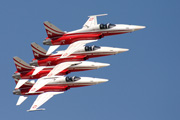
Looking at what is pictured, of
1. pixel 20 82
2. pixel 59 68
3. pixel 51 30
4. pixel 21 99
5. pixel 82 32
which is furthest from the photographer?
pixel 51 30

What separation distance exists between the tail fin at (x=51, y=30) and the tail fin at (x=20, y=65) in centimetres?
709

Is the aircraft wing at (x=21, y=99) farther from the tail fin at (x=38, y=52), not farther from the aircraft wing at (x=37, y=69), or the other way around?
the tail fin at (x=38, y=52)

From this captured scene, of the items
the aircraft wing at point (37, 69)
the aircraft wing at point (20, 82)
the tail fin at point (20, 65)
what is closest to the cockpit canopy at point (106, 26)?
the aircraft wing at point (37, 69)

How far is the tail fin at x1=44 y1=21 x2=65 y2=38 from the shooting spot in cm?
12331

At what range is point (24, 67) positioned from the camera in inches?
4889

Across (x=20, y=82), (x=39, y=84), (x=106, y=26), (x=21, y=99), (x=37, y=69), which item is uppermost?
(x=106, y=26)

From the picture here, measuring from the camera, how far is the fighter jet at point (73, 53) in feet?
392

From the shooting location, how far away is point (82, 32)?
121375 millimetres

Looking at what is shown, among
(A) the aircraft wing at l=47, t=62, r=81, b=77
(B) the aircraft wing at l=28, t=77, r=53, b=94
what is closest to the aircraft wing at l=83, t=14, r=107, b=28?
(A) the aircraft wing at l=47, t=62, r=81, b=77

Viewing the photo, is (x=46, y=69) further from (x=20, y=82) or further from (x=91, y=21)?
(x=91, y=21)

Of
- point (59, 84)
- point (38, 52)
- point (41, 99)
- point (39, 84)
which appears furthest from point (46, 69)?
point (39, 84)

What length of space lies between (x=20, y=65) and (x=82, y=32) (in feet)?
45.4

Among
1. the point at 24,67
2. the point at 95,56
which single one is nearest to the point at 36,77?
the point at 24,67

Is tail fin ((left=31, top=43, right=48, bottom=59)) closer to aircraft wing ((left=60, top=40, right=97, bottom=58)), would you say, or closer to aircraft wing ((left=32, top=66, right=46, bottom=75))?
aircraft wing ((left=32, top=66, right=46, bottom=75))
